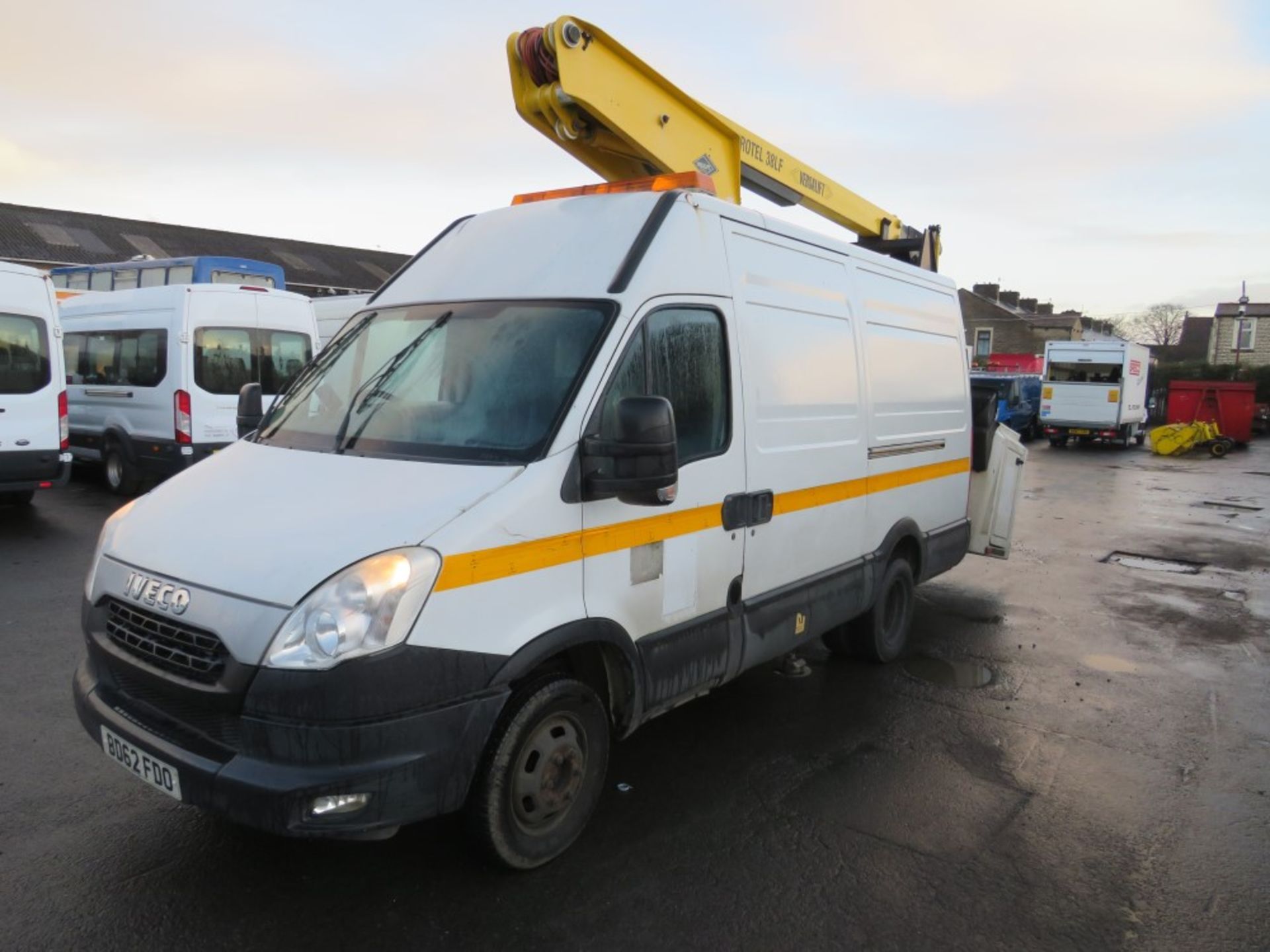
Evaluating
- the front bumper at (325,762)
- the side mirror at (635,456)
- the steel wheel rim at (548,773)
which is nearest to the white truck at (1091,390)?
the side mirror at (635,456)

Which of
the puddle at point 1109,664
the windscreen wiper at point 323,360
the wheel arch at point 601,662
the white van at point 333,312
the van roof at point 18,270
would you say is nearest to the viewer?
the wheel arch at point 601,662

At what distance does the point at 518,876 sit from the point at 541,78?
4.08m

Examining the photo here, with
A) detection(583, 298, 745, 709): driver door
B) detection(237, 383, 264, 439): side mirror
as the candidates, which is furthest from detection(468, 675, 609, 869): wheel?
detection(237, 383, 264, 439): side mirror

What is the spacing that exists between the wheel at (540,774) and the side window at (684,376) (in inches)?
41.5

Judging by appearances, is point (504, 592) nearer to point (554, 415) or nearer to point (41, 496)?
point (554, 415)

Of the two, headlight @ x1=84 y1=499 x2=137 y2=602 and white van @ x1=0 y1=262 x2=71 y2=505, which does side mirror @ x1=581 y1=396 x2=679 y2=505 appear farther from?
white van @ x1=0 y1=262 x2=71 y2=505

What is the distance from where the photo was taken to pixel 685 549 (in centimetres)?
383

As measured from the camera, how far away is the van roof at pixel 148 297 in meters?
11.2

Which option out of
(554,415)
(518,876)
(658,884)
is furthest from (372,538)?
(658,884)

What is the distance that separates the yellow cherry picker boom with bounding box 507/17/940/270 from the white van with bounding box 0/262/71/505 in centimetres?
721

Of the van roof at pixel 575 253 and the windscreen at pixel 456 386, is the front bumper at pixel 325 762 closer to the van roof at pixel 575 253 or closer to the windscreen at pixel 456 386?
the windscreen at pixel 456 386

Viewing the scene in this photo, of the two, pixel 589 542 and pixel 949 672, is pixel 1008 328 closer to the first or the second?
pixel 949 672

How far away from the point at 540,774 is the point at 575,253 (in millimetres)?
2160

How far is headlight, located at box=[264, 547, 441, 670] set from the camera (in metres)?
2.74
